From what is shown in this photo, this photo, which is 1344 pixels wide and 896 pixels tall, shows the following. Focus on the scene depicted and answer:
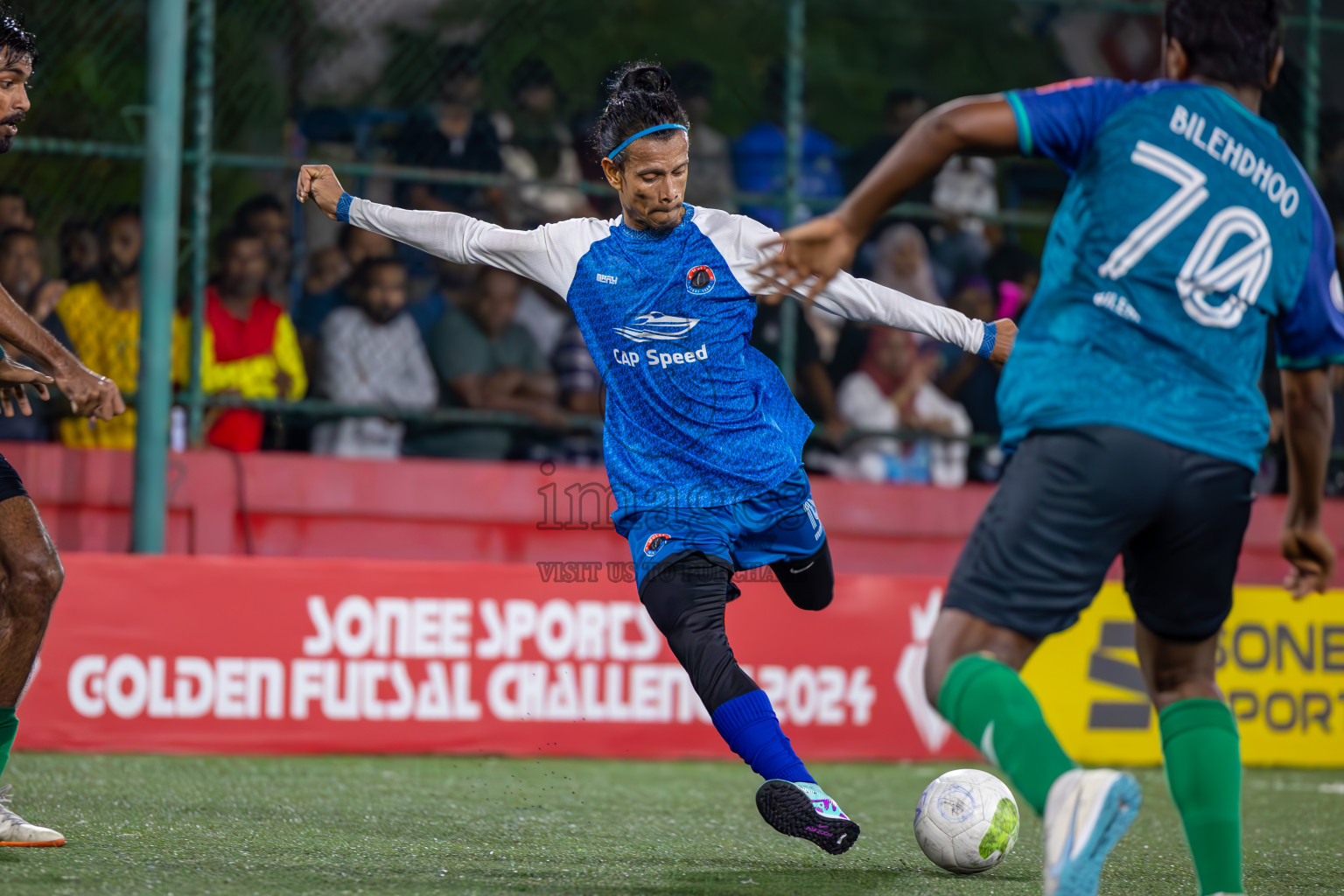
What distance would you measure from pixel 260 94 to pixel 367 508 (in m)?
2.51

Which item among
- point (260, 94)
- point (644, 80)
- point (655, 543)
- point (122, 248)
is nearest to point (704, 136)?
point (260, 94)

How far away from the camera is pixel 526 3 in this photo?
9812 mm

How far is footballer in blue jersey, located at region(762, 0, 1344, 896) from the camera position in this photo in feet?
10.6

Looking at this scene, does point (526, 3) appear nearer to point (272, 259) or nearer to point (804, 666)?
point (272, 259)

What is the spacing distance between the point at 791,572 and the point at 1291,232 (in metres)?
2.31

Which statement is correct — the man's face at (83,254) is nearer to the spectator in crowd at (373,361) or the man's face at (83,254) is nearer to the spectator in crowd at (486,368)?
the spectator in crowd at (373,361)

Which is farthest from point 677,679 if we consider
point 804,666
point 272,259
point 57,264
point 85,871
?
point 85,871

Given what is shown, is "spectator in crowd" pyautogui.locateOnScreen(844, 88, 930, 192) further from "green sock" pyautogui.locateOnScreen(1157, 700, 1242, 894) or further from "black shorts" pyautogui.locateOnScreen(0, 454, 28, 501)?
"green sock" pyautogui.locateOnScreen(1157, 700, 1242, 894)

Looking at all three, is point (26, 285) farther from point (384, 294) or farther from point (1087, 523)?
point (1087, 523)

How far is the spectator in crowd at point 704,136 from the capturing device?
33.6 ft

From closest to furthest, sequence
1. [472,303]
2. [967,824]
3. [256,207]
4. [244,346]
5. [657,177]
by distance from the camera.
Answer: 1. [967,824]
2. [657,177]
3. [244,346]
4. [256,207]
5. [472,303]

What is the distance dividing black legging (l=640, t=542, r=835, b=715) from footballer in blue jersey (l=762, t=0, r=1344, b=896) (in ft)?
4.27

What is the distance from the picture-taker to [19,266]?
8.50 meters

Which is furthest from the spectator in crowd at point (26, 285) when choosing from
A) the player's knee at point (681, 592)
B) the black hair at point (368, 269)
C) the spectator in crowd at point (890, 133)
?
the spectator in crowd at point (890, 133)
